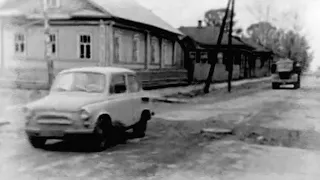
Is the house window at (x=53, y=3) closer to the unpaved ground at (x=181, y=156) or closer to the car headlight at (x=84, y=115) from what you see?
the unpaved ground at (x=181, y=156)

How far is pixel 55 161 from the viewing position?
287 inches

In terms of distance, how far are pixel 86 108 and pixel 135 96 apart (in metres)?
1.99

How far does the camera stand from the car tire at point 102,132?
27.0 feet

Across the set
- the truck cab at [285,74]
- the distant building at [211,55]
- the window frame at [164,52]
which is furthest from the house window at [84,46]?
the truck cab at [285,74]

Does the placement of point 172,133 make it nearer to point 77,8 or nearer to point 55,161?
point 55,161

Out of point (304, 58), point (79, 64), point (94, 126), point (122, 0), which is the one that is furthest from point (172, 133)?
point (304, 58)

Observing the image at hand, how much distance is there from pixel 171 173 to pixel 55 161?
200 centimetres

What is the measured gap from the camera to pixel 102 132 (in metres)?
8.37

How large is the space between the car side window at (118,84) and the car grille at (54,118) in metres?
1.21

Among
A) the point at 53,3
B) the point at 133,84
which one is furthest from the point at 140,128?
the point at 53,3

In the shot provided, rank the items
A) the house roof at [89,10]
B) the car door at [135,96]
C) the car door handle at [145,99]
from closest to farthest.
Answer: the car door at [135,96]
the car door handle at [145,99]
the house roof at [89,10]

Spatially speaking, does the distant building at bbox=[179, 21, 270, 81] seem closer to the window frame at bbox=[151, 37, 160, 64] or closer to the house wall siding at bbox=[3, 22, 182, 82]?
the window frame at bbox=[151, 37, 160, 64]

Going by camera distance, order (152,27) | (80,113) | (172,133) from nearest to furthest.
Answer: (80,113) < (172,133) < (152,27)

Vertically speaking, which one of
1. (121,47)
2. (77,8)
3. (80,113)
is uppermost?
(77,8)
